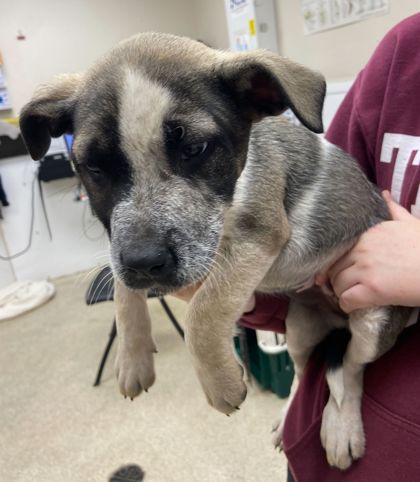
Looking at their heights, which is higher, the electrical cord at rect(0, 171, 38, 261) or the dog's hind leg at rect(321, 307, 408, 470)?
the dog's hind leg at rect(321, 307, 408, 470)

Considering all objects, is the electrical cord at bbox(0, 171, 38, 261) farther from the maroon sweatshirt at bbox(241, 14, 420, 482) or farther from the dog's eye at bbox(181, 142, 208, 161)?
the dog's eye at bbox(181, 142, 208, 161)

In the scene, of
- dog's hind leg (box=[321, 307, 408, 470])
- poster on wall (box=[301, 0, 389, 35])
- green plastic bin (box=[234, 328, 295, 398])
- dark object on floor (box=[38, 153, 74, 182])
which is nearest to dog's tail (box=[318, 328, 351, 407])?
dog's hind leg (box=[321, 307, 408, 470])

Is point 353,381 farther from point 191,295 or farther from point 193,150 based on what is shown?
point 193,150

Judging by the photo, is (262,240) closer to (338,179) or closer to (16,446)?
(338,179)

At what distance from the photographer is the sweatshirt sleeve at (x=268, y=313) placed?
1.36 metres

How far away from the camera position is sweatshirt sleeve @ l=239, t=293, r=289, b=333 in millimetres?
1360

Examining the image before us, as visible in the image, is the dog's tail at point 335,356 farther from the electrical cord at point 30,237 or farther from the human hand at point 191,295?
the electrical cord at point 30,237

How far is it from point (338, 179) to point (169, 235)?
0.64 m

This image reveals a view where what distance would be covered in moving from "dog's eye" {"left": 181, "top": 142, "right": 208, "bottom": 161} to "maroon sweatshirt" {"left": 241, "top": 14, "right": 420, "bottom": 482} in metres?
0.54

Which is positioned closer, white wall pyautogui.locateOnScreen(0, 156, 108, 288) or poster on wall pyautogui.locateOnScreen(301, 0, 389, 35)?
poster on wall pyautogui.locateOnScreen(301, 0, 389, 35)

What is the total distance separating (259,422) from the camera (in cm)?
268

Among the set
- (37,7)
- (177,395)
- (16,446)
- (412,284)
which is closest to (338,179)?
(412,284)

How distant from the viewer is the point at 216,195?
3.28ft

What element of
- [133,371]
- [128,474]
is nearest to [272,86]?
[133,371]
